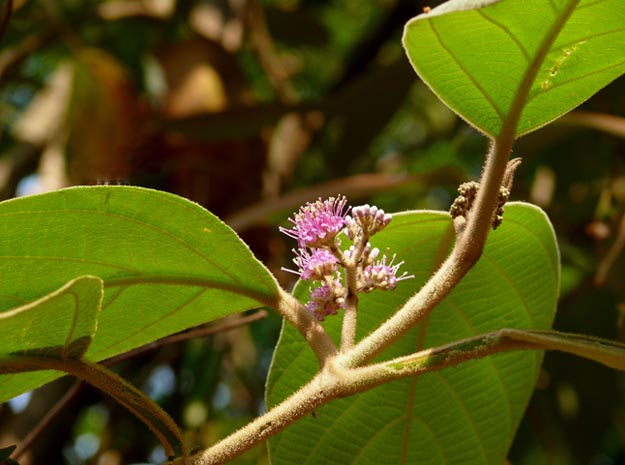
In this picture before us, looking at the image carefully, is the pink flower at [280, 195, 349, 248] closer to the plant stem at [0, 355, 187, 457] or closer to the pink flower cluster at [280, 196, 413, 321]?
the pink flower cluster at [280, 196, 413, 321]

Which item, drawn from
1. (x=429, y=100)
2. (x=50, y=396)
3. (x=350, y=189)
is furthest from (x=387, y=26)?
(x=50, y=396)

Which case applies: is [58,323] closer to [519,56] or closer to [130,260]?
[130,260]

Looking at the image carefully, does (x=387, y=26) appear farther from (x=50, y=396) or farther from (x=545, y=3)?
(x=545, y=3)

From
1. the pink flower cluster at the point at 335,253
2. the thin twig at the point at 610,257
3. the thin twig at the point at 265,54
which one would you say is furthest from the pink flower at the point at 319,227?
the thin twig at the point at 265,54

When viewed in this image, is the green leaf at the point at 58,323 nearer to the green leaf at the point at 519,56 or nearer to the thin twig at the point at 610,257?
the green leaf at the point at 519,56

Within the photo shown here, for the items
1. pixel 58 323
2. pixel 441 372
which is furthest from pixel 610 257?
pixel 58 323
